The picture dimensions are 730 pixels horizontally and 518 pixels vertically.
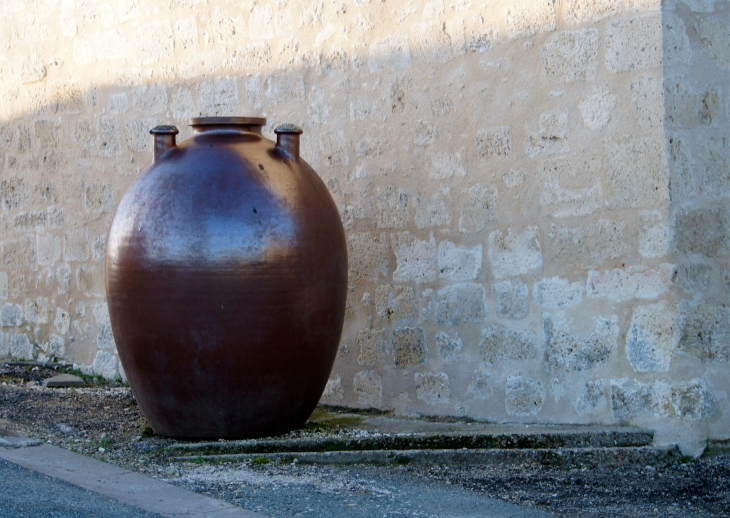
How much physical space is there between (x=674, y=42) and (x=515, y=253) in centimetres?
110

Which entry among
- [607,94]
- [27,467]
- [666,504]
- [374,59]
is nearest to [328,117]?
[374,59]

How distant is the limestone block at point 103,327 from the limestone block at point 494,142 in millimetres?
2722

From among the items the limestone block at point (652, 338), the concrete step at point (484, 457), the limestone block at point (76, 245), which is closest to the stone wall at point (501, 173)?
the limestone block at point (652, 338)

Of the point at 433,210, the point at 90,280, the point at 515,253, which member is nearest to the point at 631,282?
the point at 515,253

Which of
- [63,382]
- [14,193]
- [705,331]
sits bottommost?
[63,382]

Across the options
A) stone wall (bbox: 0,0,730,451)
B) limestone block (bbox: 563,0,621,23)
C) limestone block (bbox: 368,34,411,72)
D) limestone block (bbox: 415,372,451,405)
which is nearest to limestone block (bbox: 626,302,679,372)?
stone wall (bbox: 0,0,730,451)

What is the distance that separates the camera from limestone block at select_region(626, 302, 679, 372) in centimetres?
390

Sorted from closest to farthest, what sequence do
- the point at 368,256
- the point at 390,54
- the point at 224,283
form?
the point at 224,283 → the point at 390,54 → the point at 368,256

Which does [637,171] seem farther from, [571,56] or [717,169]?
[571,56]

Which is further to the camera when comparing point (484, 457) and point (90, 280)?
point (90, 280)

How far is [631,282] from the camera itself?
399 cm

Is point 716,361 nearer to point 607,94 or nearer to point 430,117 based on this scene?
point 607,94

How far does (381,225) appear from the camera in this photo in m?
4.80

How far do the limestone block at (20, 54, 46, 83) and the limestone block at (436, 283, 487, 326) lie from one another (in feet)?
11.0
